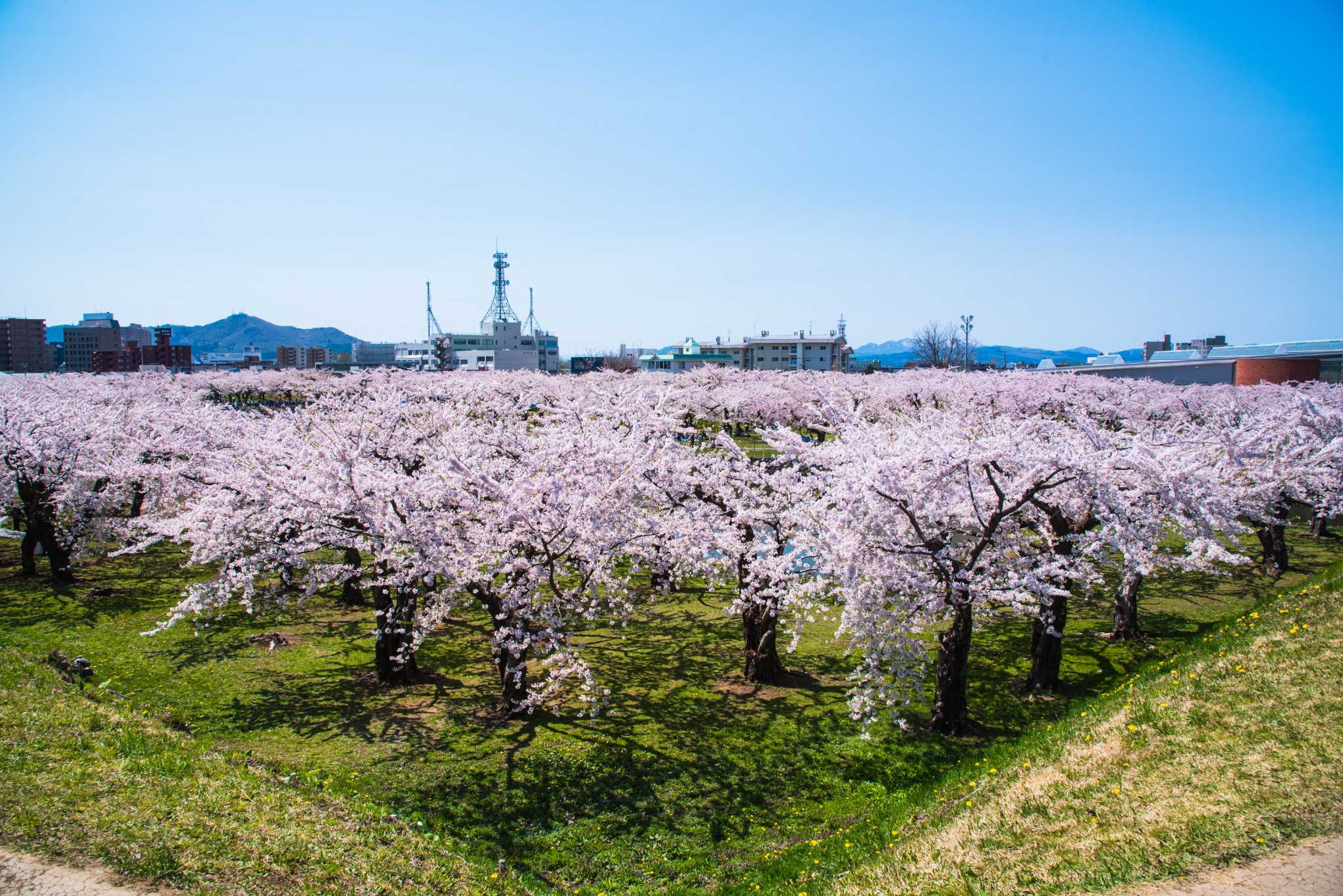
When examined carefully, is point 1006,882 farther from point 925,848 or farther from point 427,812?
point 427,812

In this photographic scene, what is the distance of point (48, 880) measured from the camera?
6.91 m

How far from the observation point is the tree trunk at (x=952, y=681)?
12297mm

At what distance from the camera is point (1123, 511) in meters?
11.8

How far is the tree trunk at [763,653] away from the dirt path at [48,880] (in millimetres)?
10558

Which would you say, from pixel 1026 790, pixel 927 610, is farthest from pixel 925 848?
pixel 927 610

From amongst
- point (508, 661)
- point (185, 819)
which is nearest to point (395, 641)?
point (508, 661)

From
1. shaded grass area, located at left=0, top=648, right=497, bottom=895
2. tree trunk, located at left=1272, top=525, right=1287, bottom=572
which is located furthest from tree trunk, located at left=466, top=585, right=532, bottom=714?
tree trunk, located at left=1272, top=525, right=1287, bottom=572

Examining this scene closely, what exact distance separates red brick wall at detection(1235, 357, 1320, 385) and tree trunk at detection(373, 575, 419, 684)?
239 ft

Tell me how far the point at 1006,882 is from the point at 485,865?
609 cm

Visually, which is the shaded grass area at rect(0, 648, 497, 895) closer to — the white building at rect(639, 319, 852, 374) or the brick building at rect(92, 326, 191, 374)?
the white building at rect(639, 319, 852, 374)

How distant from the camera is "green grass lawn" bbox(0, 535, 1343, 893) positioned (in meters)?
9.74

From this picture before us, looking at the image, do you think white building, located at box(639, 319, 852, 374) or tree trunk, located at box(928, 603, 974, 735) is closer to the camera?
tree trunk, located at box(928, 603, 974, 735)

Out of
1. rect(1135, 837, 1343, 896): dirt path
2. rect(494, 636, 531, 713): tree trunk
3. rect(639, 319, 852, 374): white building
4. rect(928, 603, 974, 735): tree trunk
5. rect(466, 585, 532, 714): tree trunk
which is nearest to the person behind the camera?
rect(1135, 837, 1343, 896): dirt path

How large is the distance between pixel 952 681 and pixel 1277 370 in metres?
70.9
